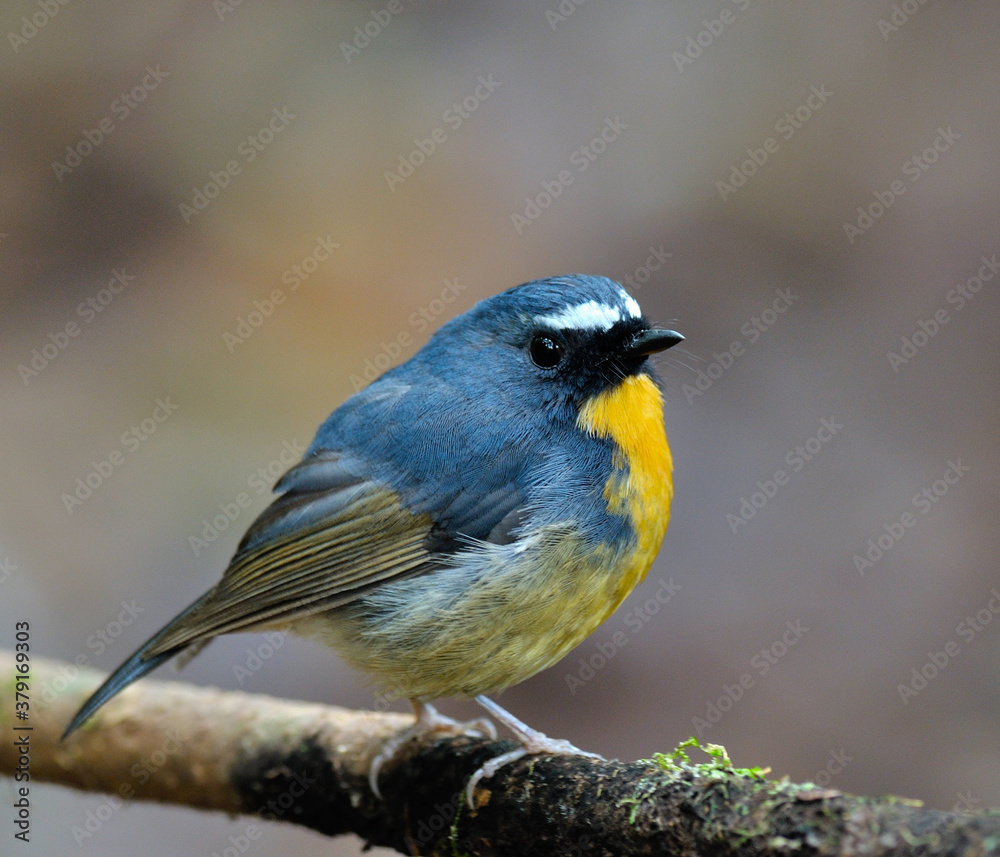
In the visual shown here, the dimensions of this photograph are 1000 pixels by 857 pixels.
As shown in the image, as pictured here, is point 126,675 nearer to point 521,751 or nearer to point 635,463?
point 521,751

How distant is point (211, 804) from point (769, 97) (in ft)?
21.0

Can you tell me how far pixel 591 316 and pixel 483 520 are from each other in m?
0.77

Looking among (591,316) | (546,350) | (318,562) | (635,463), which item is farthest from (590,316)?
(318,562)

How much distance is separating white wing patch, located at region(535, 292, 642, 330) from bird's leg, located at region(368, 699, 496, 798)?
1451mm

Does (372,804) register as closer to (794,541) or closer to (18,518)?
(794,541)

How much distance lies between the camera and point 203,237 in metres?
7.84

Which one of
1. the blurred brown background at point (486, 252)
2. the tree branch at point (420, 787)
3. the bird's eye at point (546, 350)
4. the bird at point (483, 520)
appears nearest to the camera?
the tree branch at point (420, 787)

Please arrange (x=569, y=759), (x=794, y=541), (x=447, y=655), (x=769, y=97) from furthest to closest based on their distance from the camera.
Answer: (x=769, y=97) < (x=794, y=541) < (x=447, y=655) < (x=569, y=759)

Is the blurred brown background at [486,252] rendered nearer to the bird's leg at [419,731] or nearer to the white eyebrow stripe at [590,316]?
the bird's leg at [419,731]

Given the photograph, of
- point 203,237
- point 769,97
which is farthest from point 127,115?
point 769,97

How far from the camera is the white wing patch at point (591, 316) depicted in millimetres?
3289

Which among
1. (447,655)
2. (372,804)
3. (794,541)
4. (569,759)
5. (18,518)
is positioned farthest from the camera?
(18,518)

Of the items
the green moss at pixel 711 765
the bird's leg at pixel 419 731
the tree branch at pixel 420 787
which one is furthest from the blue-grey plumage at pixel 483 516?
the green moss at pixel 711 765

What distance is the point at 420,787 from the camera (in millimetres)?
3322
